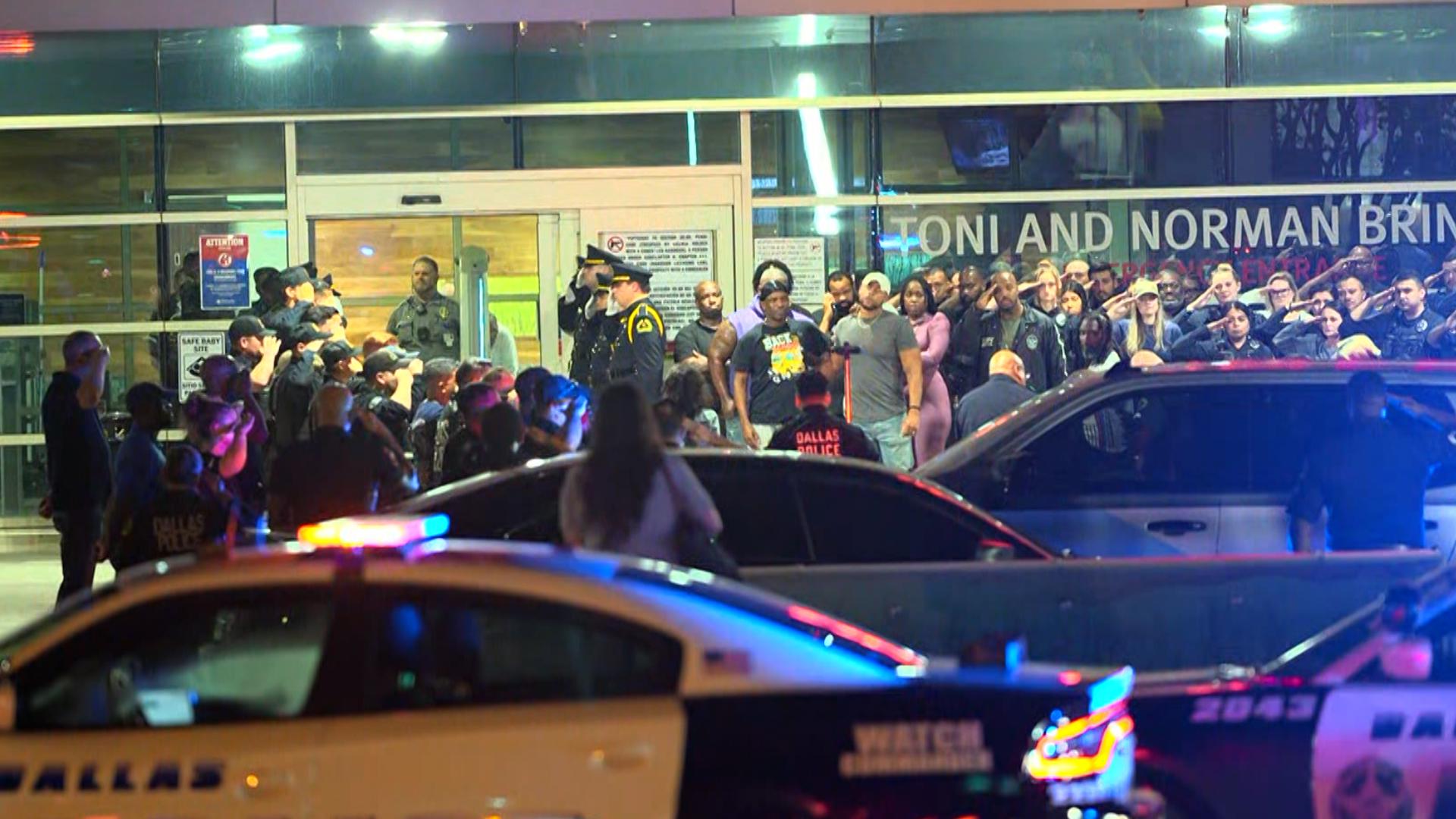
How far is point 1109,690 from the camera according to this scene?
Answer: 17.8 feet

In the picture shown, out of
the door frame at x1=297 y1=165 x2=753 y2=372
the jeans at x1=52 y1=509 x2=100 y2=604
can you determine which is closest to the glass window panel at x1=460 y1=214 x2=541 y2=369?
the door frame at x1=297 y1=165 x2=753 y2=372

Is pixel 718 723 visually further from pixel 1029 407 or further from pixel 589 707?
pixel 1029 407

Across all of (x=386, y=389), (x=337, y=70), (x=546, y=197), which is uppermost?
(x=337, y=70)

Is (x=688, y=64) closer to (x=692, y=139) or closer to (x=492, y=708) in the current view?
(x=692, y=139)

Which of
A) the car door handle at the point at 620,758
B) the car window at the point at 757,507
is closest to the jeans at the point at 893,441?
the car window at the point at 757,507

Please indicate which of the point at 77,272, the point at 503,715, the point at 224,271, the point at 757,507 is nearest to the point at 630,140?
the point at 224,271

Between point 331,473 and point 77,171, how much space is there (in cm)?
839

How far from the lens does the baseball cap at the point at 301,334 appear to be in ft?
52.5

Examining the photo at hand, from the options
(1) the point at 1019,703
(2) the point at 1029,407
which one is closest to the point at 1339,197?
(2) the point at 1029,407

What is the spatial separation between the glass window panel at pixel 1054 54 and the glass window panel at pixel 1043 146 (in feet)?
0.72

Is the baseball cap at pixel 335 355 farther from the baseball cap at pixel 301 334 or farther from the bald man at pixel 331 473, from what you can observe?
the bald man at pixel 331 473

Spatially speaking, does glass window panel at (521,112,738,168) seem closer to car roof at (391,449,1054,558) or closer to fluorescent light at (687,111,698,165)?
fluorescent light at (687,111,698,165)


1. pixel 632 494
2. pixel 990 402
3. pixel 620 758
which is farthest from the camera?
pixel 990 402

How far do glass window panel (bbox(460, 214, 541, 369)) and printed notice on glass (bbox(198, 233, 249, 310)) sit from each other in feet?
6.22
